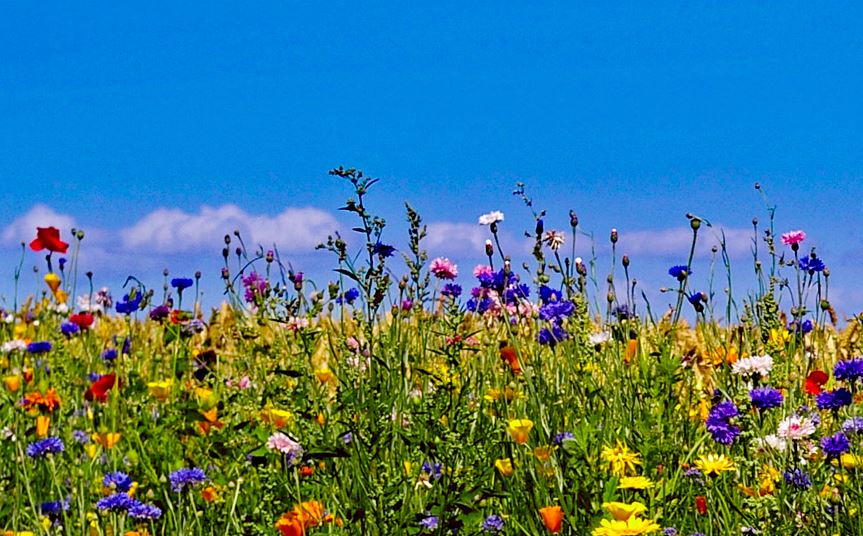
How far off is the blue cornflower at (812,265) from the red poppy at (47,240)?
11.9ft

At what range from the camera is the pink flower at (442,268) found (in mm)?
3541

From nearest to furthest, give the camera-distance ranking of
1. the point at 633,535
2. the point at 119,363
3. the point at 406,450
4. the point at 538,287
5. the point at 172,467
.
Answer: the point at 633,535
the point at 406,450
the point at 538,287
the point at 172,467
the point at 119,363

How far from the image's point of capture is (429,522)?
2258mm

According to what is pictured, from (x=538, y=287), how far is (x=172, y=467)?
55.0 inches

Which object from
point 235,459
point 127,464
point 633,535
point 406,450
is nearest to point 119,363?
point 127,464

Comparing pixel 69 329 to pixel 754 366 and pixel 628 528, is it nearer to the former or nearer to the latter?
pixel 754 366

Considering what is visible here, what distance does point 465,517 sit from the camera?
7.47 feet

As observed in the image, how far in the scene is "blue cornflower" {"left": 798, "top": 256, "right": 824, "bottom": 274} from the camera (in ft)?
12.3

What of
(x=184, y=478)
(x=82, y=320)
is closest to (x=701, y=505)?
(x=184, y=478)

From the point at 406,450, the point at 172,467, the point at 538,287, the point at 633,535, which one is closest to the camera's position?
A: the point at 633,535

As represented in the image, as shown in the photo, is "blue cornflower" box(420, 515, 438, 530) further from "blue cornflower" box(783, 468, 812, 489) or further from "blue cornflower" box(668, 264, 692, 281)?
"blue cornflower" box(668, 264, 692, 281)

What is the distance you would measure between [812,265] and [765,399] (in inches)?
63.8

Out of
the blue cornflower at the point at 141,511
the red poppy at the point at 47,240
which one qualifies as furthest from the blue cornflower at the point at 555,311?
the red poppy at the point at 47,240

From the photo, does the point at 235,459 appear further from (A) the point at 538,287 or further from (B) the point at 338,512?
(A) the point at 538,287
